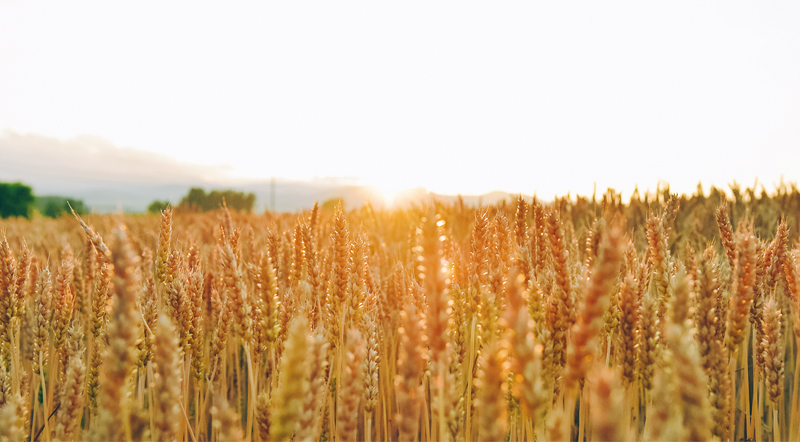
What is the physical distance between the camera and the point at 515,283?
851mm

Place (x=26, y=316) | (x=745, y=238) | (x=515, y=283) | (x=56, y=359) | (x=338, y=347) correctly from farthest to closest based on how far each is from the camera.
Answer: (x=26, y=316) < (x=56, y=359) < (x=338, y=347) < (x=745, y=238) < (x=515, y=283)

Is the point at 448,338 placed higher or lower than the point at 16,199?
lower

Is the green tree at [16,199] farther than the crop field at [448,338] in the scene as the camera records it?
Yes

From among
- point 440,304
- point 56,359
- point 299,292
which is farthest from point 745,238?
point 56,359

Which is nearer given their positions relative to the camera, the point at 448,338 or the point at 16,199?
the point at 448,338

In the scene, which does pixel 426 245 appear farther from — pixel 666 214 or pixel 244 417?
pixel 244 417

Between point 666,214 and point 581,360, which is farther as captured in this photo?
point 666,214

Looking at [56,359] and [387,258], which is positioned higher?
[387,258]

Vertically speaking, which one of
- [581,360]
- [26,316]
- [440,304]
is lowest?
[26,316]

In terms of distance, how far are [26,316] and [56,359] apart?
2.36ft

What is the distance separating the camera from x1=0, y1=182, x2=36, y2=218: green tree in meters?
44.4

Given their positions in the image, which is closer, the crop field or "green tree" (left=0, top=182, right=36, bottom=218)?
the crop field

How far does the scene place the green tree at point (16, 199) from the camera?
1748 inches

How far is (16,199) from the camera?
45.4 metres
